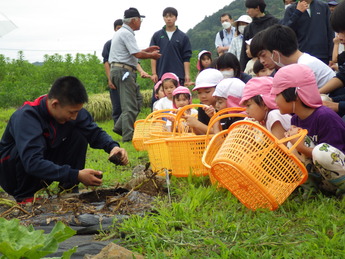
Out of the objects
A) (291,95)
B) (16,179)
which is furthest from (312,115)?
(16,179)

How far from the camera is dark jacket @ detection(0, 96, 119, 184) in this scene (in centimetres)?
325

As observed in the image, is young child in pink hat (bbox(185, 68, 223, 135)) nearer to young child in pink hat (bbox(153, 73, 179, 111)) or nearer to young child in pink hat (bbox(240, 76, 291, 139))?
young child in pink hat (bbox(240, 76, 291, 139))

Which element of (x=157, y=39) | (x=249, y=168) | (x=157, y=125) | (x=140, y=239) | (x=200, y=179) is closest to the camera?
(x=140, y=239)

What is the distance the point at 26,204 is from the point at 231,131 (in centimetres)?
144

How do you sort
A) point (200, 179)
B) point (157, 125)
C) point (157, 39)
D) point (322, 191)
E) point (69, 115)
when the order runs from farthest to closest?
point (157, 39)
point (157, 125)
point (200, 179)
point (69, 115)
point (322, 191)

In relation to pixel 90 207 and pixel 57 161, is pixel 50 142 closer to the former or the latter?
pixel 57 161

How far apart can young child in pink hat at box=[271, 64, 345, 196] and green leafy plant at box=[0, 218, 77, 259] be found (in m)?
1.66

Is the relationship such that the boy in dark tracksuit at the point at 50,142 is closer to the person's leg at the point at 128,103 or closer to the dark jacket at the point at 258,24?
the dark jacket at the point at 258,24

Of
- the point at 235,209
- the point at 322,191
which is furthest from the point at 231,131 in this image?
the point at 322,191

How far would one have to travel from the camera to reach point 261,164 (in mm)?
2740

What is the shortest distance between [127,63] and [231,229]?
15.8 ft

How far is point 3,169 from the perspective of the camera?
3.61m

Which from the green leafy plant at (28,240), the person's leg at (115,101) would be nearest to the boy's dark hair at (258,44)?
the green leafy plant at (28,240)

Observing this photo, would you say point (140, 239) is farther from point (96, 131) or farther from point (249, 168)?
point (96, 131)
